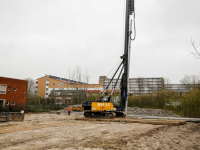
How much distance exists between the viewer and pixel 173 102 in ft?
79.8

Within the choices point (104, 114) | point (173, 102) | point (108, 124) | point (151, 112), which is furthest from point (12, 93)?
point (173, 102)

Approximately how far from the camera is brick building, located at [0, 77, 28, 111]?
3061cm

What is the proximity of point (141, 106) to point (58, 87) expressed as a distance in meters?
55.8

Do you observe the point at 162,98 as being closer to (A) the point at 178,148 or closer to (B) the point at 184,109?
(B) the point at 184,109

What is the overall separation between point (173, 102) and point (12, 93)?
85.7 feet

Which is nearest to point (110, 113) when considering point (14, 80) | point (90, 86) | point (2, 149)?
point (2, 149)

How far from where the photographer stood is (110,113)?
16.6 meters

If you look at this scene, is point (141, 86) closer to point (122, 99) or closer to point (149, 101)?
point (149, 101)

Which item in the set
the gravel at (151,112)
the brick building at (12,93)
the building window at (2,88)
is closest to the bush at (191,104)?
the gravel at (151,112)

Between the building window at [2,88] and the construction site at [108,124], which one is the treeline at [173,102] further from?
the building window at [2,88]

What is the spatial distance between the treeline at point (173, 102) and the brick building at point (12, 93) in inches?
765

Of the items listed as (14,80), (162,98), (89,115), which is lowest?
(89,115)

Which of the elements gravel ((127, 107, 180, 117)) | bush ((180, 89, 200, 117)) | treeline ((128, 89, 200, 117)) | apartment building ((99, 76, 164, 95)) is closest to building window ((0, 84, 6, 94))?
apartment building ((99, 76, 164, 95))

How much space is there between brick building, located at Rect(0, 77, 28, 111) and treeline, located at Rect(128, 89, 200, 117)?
19433 mm
